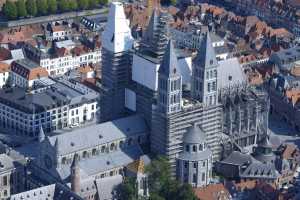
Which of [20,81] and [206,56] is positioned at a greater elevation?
[206,56]

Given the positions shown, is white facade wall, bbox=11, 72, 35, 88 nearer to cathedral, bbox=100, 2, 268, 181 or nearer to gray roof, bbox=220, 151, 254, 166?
cathedral, bbox=100, 2, 268, 181

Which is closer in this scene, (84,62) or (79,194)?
(79,194)

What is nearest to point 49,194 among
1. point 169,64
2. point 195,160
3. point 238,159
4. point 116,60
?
point 195,160

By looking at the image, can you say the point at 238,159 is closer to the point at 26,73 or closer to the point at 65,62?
the point at 26,73

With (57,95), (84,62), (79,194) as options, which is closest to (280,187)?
(79,194)

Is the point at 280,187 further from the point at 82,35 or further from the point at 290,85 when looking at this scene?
the point at 82,35

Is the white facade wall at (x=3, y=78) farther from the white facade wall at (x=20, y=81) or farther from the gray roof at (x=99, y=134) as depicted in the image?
the gray roof at (x=99, y=134)
